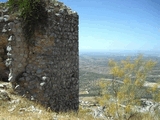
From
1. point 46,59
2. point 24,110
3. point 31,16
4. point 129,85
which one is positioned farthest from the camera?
point 129,85

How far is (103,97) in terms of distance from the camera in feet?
57.0

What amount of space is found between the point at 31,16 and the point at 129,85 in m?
10.5

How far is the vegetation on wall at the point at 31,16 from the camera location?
7.90 metres

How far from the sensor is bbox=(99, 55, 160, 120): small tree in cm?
1587

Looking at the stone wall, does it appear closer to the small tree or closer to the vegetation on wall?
the vegetation on wall

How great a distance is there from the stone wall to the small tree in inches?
309

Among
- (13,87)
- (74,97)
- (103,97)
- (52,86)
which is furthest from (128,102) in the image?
(13,87)

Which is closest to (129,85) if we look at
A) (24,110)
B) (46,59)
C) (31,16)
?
(46,59)

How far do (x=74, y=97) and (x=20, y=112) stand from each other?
307cm

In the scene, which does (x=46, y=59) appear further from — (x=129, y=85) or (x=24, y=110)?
(x=129, y=85)

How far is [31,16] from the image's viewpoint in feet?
26.0

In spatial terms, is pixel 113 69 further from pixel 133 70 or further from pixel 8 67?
pixel 8 67

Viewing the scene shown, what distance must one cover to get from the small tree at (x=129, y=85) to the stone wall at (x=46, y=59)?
7846mm

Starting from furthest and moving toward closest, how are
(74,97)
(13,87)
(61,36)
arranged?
(74,97)
(61,36)
(13,87)
